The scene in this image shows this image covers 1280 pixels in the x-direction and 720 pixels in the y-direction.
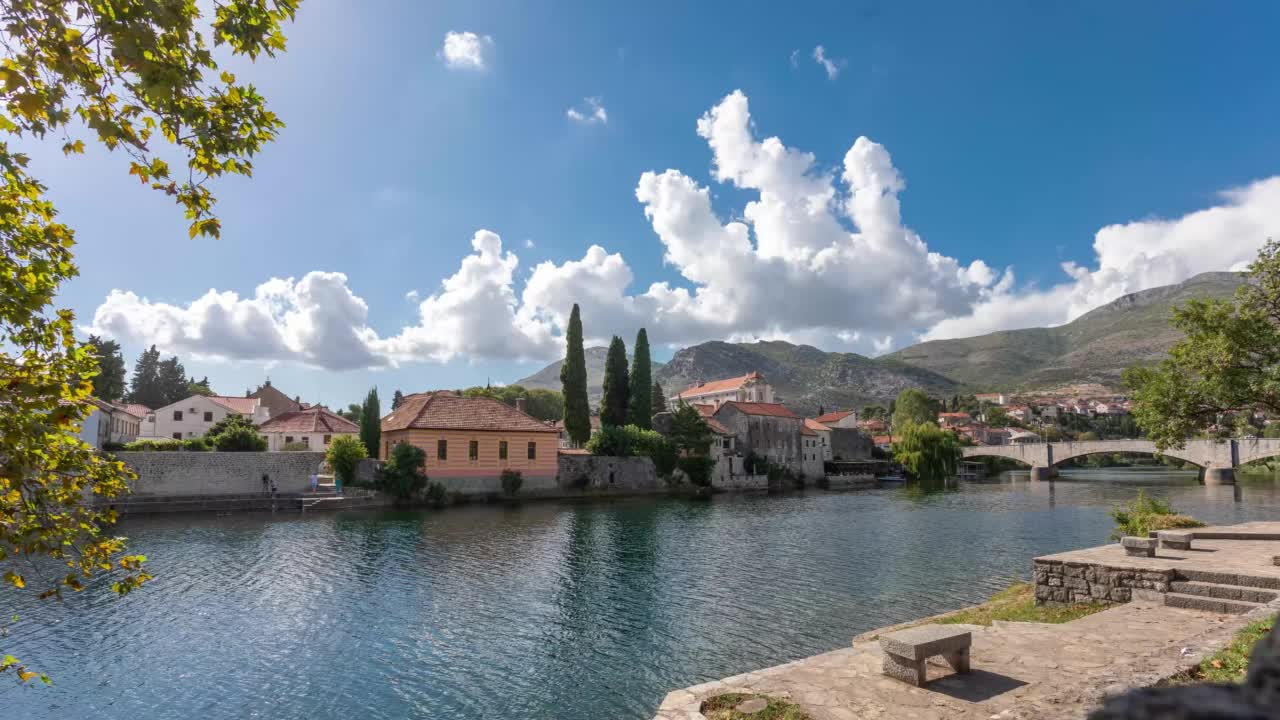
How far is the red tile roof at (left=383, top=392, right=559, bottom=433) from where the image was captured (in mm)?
41594

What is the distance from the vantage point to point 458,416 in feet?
141

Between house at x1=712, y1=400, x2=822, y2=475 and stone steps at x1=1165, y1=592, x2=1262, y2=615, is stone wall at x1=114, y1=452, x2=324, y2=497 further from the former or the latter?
stone steps at x1=1165, y1=592, x2=1262, y2=615

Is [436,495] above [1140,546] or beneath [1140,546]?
beneath

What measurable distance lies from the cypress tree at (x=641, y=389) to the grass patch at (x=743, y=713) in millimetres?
47203

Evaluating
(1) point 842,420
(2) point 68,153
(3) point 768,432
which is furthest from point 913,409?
(2) point 68,153

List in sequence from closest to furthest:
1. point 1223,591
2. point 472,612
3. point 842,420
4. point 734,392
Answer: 1. point 1223,591
2. point 472,612
3. point 842,420
4. point 734,392

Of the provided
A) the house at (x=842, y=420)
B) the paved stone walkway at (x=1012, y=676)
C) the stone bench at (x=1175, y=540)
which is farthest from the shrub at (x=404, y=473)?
the house at (x=842, y=420)

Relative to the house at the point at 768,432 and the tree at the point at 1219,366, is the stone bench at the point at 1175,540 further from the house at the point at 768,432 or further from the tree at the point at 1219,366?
the house at the point at 768,432

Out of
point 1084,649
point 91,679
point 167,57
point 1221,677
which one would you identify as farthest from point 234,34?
point 91,679

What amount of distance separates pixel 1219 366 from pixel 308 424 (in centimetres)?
5648

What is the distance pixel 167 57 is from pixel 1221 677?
32.9 feet

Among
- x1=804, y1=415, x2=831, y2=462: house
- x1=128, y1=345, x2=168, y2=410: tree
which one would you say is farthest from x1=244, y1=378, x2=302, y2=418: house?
x1=804, y1=415, x2=831, y2=462: house

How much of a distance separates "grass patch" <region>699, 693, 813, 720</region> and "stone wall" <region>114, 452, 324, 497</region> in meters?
37.2

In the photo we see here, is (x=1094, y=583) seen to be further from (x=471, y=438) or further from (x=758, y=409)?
(x=758, y=409)
